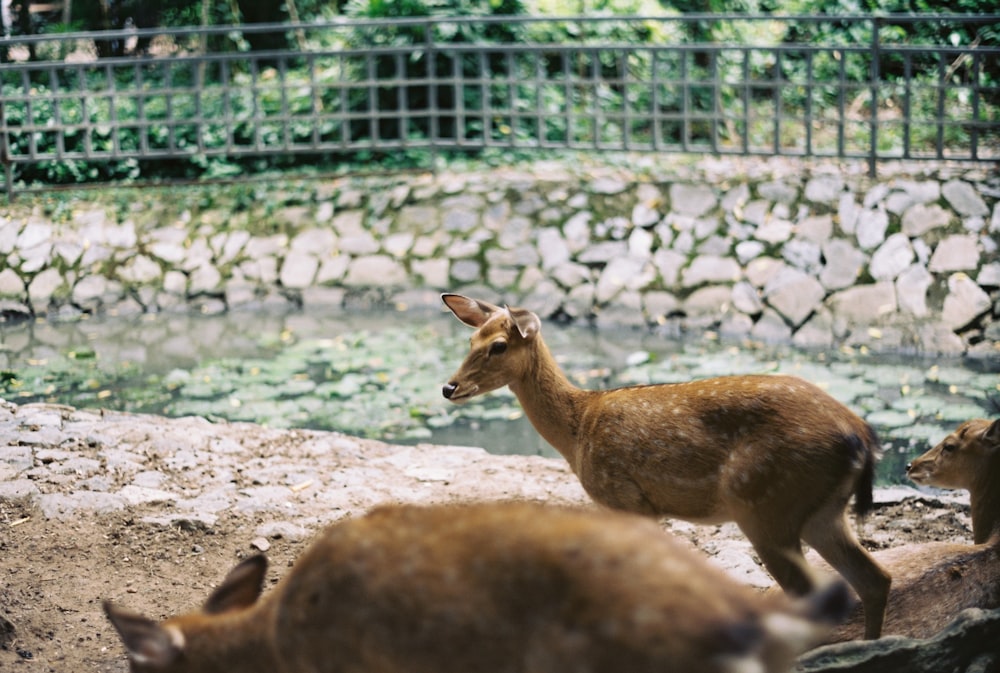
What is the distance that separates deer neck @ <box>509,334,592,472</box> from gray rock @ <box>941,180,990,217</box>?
6894 millimetres

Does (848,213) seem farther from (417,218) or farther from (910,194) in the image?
(417,218)

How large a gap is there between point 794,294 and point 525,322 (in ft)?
20.0

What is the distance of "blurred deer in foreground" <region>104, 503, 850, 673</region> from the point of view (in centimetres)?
279

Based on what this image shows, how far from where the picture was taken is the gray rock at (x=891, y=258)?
37.0ft

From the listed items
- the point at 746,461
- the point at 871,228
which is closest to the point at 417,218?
the point at 871,228

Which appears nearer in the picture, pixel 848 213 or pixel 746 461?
pixel 746 461

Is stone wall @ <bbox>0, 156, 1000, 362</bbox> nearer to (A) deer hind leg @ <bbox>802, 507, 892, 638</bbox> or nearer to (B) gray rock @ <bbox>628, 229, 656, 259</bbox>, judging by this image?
(B) gray rock @ <bbox>628, 229, 656, 259</bbox>

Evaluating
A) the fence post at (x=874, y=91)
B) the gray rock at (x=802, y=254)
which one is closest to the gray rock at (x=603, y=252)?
the gray rock at (x=802, y=254)

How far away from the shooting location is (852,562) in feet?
16.3

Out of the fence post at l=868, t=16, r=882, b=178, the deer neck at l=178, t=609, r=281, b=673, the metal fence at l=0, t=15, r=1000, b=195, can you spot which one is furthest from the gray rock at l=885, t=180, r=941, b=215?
the deer neck at l=178, t=609, r=281, b=673

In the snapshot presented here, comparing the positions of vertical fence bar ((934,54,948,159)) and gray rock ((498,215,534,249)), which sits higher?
vertical fence bar ((934,54,948,159))

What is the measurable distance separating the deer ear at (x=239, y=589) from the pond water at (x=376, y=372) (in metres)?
4.61

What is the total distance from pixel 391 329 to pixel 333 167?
3.66m

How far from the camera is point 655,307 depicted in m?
12.0
